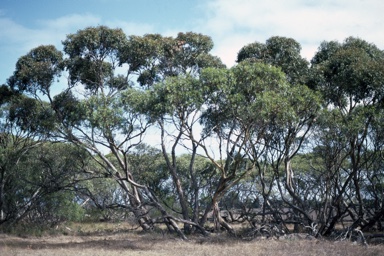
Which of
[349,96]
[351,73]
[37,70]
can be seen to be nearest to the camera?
[351,73]

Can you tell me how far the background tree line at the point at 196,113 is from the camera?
1758 centimetres

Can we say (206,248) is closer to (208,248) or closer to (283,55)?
(208,248)

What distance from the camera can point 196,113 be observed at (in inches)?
729

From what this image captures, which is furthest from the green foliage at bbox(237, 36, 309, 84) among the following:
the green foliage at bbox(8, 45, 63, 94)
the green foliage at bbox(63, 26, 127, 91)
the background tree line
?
the green foliage at bbox(8, 45, 63, 94)

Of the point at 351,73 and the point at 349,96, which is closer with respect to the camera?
the point at 351,73

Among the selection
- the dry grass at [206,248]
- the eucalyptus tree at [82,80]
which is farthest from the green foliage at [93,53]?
the dry grass at [206,248]

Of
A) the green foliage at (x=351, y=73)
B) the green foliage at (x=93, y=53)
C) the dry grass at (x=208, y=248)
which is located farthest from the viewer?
the green foliage at (x=93, y=53)

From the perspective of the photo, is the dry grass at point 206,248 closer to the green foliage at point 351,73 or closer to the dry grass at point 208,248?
the dry grass at point 208,248

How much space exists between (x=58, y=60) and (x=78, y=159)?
584 cm

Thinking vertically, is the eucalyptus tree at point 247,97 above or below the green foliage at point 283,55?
below

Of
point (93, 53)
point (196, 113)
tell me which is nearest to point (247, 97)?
point (196, 113)

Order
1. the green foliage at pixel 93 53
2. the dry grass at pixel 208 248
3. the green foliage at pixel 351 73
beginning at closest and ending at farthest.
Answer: the dry grass at pixel 208 248 < the green foliage at pixel 351 73 < the green foliage at pixel 93 53

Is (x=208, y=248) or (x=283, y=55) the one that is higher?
(x=283, y=55)

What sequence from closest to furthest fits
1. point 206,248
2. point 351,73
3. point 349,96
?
point 206,248 < point 351,73 < point 349,96
